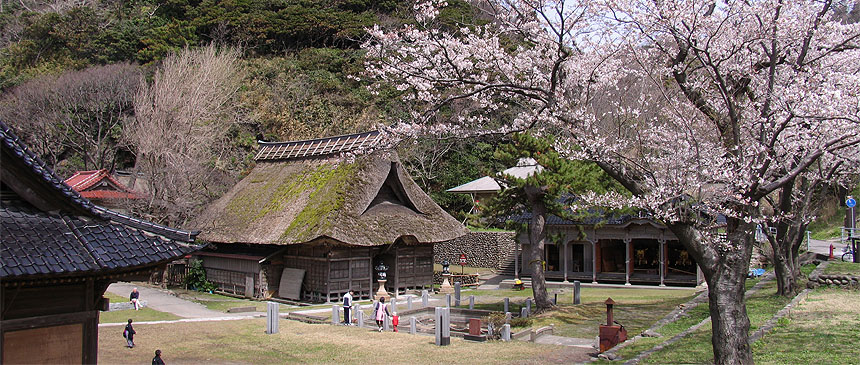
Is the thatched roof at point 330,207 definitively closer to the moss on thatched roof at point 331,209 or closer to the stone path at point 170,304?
the moss on thatched roof at point 331,209

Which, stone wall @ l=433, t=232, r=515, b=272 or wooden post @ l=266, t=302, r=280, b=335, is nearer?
wooden post @ l=266, t=302, r=280, b=335

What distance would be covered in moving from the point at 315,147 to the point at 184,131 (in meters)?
9.15

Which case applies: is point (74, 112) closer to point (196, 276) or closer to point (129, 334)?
point (196, 276)

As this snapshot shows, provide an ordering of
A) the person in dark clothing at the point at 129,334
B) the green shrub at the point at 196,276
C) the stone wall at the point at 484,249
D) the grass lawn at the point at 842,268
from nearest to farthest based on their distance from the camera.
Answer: the person in dark clothing at the point at 129,334 → the grass lawn at the point at 842,268 → the green shrub at the point at 196,276 → the stone wall at the point at 484,249

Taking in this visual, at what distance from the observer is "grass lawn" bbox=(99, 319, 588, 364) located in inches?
559

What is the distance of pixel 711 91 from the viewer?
43.9 feet

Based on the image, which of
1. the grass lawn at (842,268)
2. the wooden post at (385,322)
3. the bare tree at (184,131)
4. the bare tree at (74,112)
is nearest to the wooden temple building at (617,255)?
the grass lawn at (842,268)

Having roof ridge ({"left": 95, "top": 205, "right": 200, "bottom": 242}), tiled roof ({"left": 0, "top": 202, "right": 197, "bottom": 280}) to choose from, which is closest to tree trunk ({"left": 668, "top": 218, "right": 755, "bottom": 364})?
roof ridge ({"left": 95, "top": 205, "right": 200, "bottom": 242})

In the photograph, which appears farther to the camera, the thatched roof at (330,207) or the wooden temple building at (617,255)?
the wooden temple building at (617,255)

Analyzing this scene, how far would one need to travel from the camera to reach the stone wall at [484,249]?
3669 centimetres

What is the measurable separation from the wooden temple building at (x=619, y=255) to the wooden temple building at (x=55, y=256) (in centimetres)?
2157

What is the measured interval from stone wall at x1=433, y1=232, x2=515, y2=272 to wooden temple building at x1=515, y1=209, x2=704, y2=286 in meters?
3.58

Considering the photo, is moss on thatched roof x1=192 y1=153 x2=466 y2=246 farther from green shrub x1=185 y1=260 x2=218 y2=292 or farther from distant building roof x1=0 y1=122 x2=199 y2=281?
distant building roof x1=0 y1=122 x2=199 y2=281

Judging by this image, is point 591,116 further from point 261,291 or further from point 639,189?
point 261,291
